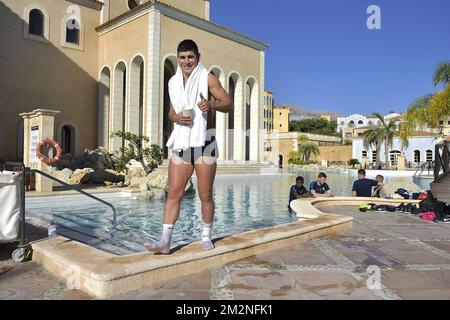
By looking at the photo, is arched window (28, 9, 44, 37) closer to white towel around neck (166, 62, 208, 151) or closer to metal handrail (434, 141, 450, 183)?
metal handrail (434, 141, 450, 183)

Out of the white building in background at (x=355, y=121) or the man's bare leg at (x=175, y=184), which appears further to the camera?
the white building in background at (x=355, y=121)

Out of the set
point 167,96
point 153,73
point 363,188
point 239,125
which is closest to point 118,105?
point 167,96

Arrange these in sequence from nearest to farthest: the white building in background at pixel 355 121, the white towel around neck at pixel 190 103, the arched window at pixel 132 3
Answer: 1. the white towel around neck at pixel 190 103
2. the arched window at pixel 132 3
3. the white building in background at pixel 355 121

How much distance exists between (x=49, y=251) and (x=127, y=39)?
75.1ft

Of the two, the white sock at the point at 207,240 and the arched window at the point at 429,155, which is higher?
the arched window at the point at 429,155

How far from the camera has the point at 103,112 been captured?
85.1 ft

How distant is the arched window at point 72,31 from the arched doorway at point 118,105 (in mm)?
3364

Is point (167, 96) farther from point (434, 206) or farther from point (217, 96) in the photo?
point (217, 96)


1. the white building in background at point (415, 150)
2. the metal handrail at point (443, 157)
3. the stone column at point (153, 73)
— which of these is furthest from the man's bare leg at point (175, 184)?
the white building in background at point (415, 150)

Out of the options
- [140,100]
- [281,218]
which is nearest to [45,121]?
[281,218]

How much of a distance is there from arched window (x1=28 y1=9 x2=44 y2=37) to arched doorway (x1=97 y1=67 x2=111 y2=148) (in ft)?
14.7

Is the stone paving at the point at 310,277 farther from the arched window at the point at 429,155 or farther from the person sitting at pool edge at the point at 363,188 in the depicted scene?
the arched window at the point at 429,155

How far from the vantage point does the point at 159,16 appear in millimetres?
22453

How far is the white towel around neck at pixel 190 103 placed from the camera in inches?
132
